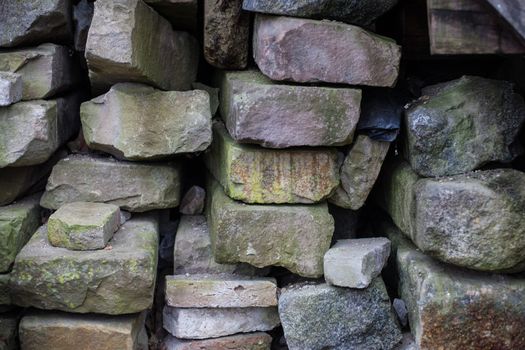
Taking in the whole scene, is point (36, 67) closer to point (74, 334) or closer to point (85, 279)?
point (85, 279)

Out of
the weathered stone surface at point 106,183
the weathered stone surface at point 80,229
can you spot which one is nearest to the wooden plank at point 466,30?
the weathered stone surface at point 106,183

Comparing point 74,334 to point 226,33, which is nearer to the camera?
point 74,334

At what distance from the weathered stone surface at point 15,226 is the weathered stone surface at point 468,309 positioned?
149cm

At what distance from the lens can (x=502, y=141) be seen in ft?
7.86

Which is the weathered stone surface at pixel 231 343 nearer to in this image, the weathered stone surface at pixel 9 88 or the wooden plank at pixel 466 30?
the weathered stone surface at pixel 9 88

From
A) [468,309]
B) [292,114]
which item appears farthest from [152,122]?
[468,309]

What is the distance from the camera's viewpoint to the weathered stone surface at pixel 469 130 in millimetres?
2395

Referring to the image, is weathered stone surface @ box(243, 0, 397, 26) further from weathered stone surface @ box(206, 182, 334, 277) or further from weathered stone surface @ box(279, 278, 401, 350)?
weathered stone surface @ box(279, 278, 401, 350)

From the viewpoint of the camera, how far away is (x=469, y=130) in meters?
2.40

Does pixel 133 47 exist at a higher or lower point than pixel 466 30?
lower

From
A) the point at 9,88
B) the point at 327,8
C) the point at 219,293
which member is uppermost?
the point at 327,8

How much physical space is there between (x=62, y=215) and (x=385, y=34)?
57.8 inches

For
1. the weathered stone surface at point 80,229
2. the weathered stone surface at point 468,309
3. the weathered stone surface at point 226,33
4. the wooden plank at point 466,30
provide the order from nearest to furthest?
the wooden plank at point 466,30
the weathered stone surface at point 468,309
the weathered stone surface at point 80,229
the weathered stone surface at point 226,33

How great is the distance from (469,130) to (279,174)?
2.30ft
